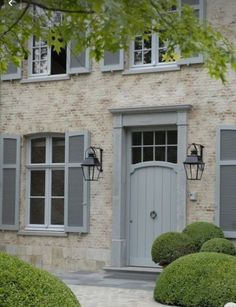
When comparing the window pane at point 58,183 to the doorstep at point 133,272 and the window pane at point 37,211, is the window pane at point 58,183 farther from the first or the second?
the doorstep at point 133,272

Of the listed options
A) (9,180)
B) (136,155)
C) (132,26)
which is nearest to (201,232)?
(136,155)

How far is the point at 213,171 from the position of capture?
14141 millimetres

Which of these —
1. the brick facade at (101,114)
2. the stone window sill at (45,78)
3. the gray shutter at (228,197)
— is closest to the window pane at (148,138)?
the brick facade at (101,114)

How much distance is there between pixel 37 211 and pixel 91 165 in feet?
7.45

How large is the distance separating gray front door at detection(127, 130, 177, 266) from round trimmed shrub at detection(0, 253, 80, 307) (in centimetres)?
838

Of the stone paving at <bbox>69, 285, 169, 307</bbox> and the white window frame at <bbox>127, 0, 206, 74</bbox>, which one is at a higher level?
the white window frame at <bbox>127, 0, 206, 74</bbox>

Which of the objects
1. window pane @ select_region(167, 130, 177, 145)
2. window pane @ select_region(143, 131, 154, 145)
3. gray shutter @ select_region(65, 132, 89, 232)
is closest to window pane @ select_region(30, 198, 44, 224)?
gray shutter @ select_region(65, 132, 89, 232)

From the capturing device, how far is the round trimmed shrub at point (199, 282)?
32.4 ft

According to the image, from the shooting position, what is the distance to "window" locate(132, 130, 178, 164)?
15016 millimetres

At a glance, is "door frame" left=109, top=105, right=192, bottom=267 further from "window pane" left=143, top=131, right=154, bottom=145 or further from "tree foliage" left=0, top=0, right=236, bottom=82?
"tree foliage" left=0, top=0, right=236, bottom=82

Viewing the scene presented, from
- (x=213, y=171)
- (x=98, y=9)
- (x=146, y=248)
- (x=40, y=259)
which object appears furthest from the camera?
(x=40, y=259)

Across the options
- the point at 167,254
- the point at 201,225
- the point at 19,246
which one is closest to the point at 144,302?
the point at 167,254

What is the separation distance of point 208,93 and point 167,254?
3.68 meters

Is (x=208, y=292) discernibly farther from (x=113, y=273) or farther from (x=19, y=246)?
(x=19, y=246)
